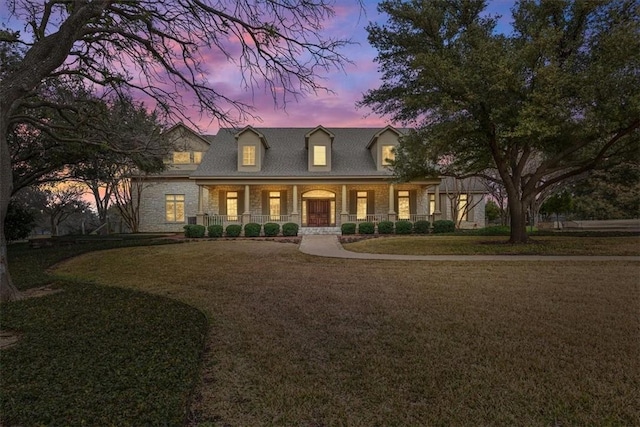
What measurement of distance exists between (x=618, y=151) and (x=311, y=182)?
14.0m

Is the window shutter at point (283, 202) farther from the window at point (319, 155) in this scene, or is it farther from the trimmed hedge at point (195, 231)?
the trimmed hedge at point (195, 231)

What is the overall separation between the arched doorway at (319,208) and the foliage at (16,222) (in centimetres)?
1422

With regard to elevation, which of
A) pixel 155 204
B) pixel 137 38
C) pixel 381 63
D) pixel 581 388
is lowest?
pixel 581 388

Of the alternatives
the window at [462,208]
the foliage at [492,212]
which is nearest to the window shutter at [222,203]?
the window at [462,208]

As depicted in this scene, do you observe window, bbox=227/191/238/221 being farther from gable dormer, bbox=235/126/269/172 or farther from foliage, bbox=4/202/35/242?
foliage, bbox=4/202/35/242

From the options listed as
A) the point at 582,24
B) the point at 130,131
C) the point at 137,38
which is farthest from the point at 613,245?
the point at 130,131

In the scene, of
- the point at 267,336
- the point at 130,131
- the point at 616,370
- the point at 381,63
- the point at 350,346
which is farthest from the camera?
the point at 381,63

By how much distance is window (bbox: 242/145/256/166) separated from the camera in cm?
2203

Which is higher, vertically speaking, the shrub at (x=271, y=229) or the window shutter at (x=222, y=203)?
the window shutter at (x=222, y=203)

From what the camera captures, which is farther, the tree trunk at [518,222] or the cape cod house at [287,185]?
the cape cod house at [287,185]

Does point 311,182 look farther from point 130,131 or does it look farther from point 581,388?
point 581,388

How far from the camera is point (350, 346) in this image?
4070 mm

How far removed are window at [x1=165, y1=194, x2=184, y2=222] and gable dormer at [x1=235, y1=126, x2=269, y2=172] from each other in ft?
20.1

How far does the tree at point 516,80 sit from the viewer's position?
421 inches
